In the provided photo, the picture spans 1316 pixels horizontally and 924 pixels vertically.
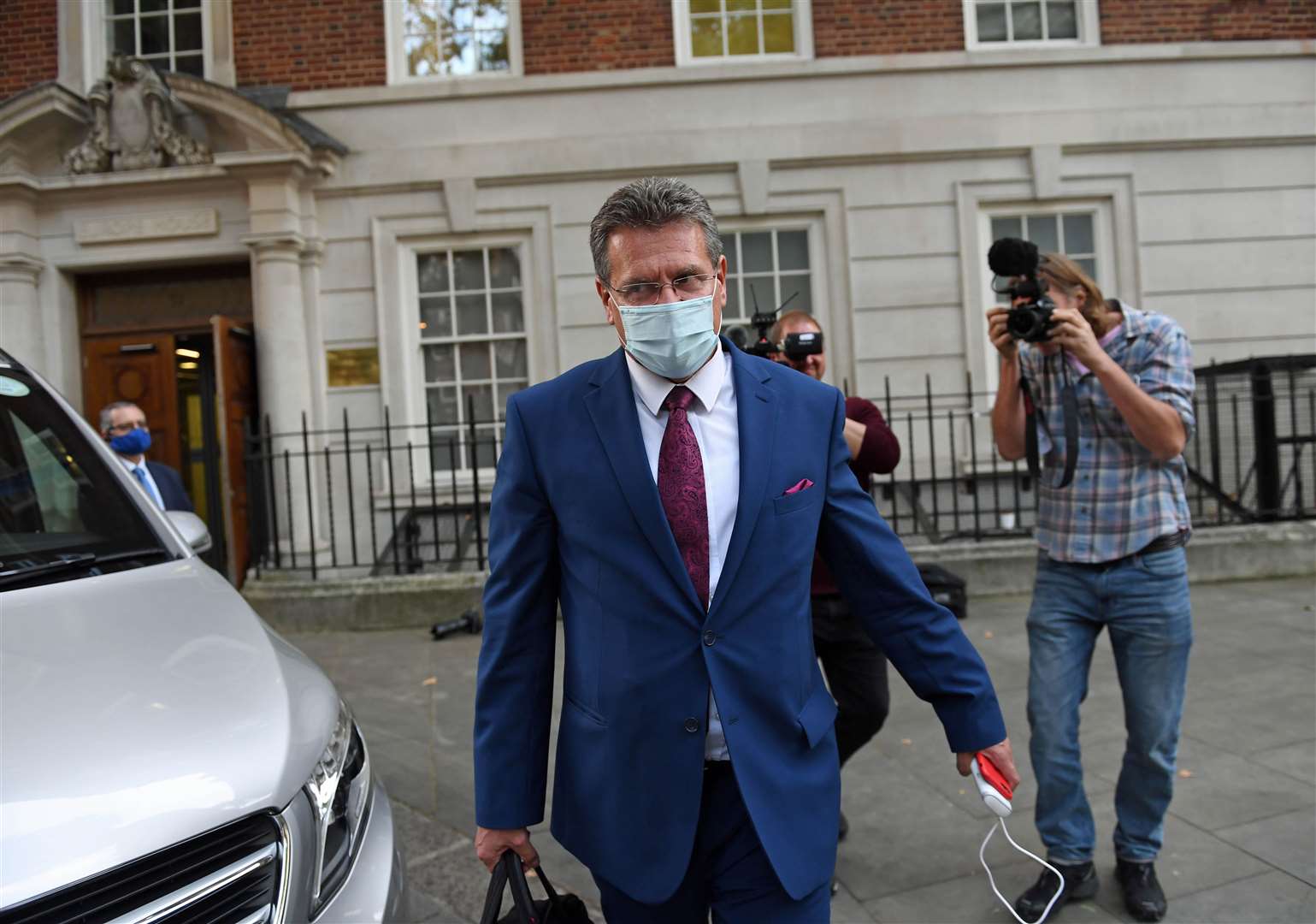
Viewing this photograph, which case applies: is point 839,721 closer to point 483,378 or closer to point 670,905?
point 670,905

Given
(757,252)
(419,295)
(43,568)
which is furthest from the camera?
(757,252)

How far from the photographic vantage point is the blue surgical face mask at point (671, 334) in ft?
6.22

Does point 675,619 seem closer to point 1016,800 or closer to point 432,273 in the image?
point 1016,800

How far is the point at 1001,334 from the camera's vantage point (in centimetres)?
316

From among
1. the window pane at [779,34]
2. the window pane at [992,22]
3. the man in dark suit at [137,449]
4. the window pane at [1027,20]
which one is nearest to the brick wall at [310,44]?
the window pane at [779,34]

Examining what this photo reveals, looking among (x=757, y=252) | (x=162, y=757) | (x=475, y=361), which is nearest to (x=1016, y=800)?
(x=162, y=757)

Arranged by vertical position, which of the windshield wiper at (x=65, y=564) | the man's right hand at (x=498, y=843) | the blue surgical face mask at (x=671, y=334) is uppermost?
the blue surgical face mask at (x=671, y=334)

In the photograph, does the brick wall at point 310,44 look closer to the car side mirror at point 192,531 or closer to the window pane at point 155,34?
the window pane at point 155,34

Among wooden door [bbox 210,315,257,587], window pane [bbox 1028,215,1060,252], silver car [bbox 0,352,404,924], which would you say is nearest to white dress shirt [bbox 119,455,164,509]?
wooden door [bbox 210,315,257,587]

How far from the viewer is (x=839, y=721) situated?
3318 millimetres

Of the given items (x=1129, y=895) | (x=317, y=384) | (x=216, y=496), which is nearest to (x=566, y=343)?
(x=317, y=384)

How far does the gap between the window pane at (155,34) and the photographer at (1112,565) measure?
982 centimetres

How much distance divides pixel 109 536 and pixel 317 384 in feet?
22.7

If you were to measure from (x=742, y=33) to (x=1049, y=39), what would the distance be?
125 inches
